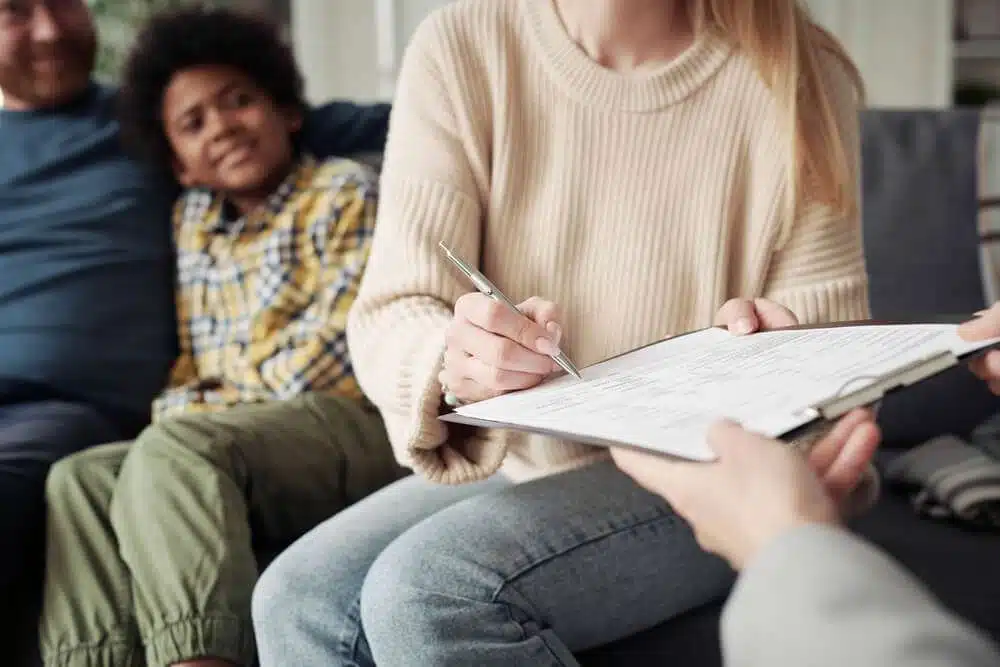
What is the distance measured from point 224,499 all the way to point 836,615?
80cm

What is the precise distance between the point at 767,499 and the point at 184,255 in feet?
3.97

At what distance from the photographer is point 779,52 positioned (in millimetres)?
968

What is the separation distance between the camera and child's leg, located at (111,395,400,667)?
951 millimetres

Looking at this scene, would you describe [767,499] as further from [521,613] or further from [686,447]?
[521,613]

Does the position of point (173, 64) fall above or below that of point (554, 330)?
above

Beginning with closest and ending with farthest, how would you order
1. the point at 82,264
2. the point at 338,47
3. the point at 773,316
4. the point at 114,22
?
the point at 773,316, the point at 82,264, the point at 114,22, the point at 338,47

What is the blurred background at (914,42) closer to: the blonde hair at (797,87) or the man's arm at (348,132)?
the man's arm at (348,132)

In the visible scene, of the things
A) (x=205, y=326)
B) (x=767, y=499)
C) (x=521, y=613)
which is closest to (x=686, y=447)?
(x=767, y=499)

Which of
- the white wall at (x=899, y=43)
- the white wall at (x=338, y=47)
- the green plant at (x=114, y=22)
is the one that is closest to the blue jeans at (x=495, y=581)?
the green plant at (x=114, y=22)

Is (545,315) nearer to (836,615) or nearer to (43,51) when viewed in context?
(836,615)

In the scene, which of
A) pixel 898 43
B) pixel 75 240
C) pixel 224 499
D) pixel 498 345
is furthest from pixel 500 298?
pixel 898 43

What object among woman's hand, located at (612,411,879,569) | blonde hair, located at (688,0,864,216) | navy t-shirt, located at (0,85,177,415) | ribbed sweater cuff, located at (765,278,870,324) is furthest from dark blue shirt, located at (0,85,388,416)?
woman's hand, located at (612,411,879,569)

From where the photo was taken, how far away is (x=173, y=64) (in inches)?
62.1

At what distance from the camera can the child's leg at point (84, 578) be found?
97cm
